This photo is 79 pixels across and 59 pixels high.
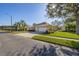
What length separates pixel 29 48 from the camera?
2.57m

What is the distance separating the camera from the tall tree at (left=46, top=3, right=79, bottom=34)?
8.46 ft

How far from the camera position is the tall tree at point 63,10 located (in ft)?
8.46

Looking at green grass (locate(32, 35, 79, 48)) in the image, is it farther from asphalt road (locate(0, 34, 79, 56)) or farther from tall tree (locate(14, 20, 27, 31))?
tall tree (locate(14, 20, 27, 31))

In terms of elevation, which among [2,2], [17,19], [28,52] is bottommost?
[28,52]

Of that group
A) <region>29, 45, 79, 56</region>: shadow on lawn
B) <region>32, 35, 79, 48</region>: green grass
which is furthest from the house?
<region>29, 45, 79, 56</region>: shadow on lawn

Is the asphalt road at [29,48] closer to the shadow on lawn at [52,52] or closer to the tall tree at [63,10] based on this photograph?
the shadow on lawn at [52,52]

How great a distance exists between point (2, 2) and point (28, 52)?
0.63m

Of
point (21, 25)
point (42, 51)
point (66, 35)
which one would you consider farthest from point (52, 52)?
point (21, 25)

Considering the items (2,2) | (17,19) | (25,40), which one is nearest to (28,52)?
(25,40)

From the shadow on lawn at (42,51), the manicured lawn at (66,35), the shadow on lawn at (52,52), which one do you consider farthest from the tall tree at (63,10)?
the shadow on lawn at (42,51)

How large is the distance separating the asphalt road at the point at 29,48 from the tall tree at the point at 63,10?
28 cm

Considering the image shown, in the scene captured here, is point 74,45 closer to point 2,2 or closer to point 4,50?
point 4,50

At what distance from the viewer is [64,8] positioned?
260 cm

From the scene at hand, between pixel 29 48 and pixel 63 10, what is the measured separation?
59cm
